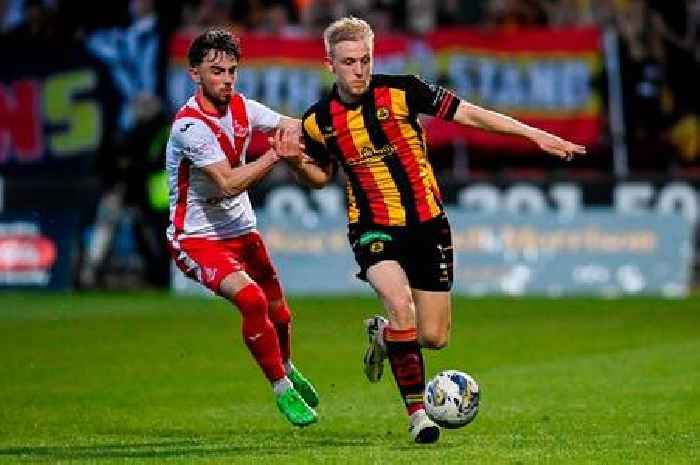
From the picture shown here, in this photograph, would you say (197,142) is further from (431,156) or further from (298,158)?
(431,156)

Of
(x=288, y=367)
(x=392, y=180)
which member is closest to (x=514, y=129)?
(x=392, y=180)

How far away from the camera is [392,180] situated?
1009cm

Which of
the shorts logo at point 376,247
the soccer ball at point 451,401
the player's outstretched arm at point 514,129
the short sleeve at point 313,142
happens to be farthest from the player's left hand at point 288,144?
the soccer ball at point 451,401

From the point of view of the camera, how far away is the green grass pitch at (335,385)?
9648 mm

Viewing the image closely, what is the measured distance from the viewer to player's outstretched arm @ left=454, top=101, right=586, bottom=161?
9.54 metres

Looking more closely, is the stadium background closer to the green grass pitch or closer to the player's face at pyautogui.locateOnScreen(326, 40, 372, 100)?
the green grass pitch

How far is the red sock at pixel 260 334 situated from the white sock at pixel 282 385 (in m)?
0.03

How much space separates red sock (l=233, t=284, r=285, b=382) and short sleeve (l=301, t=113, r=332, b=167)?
0.85m

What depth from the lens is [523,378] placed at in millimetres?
13664

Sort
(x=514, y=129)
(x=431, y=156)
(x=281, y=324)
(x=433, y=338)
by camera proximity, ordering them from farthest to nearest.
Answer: (x=431, y=156) → (x=281, y=324) → (x=433, y=338) → (x=514, y=129)

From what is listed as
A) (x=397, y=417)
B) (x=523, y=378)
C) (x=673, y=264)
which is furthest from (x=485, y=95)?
(x=397, y=417)

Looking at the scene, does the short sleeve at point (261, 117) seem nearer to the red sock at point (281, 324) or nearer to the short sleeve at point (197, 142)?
the short sleeve at point (197, 142)

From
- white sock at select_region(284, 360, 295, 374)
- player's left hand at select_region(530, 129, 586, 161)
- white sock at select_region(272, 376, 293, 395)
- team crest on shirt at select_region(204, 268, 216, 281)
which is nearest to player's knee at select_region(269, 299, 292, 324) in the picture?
white sock at select_region(284, 360, 295, 374)

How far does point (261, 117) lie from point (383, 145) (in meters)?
1.19
